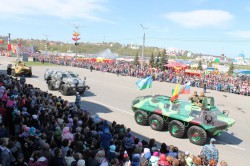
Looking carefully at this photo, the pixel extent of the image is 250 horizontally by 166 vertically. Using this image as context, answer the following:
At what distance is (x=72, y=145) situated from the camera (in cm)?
761

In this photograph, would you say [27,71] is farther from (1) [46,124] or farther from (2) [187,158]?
(2) [187,158]

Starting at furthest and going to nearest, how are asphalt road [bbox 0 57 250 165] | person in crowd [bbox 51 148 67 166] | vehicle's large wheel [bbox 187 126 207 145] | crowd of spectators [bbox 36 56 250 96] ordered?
crowd of spectators [bbox 36 56 250 96] → vehicle's large wheel [bbox 187 126 207 145] → asphalt road [bbox 0 57 250 165] → person in crowd [bbox 51 148 67 166]

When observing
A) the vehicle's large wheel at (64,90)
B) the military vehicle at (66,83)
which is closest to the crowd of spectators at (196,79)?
the military vehicle at (66,83)

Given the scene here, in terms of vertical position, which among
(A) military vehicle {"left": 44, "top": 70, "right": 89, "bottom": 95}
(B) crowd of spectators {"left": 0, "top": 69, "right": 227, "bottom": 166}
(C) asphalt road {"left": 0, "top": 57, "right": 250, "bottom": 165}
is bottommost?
(C) asphalt road {"left": 0, "top": 57, "right": 250, "bottom": 165}

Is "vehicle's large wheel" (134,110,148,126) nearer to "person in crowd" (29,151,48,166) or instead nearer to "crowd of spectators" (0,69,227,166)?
"crowd of spectators" (0,69,227,166)

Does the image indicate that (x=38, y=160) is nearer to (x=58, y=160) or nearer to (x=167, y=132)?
(x=58, y=160)

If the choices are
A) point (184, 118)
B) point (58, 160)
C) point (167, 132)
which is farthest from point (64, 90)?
point (58, 160)

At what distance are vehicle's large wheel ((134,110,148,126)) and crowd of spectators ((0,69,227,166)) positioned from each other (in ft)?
12.9

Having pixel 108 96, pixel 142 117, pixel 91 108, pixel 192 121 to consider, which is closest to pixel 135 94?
pixel 108 96

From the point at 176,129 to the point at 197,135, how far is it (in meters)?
1.05

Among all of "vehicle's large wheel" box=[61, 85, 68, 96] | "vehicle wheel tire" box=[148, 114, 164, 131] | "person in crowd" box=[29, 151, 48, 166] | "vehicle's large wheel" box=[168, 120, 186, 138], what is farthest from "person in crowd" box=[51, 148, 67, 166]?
"vehicle's large wheel" box=[61, 85, 68, 96]

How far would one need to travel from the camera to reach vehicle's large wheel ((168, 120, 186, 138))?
12259 millimetres

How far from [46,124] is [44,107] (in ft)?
6.25

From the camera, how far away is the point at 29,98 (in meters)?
12.0
